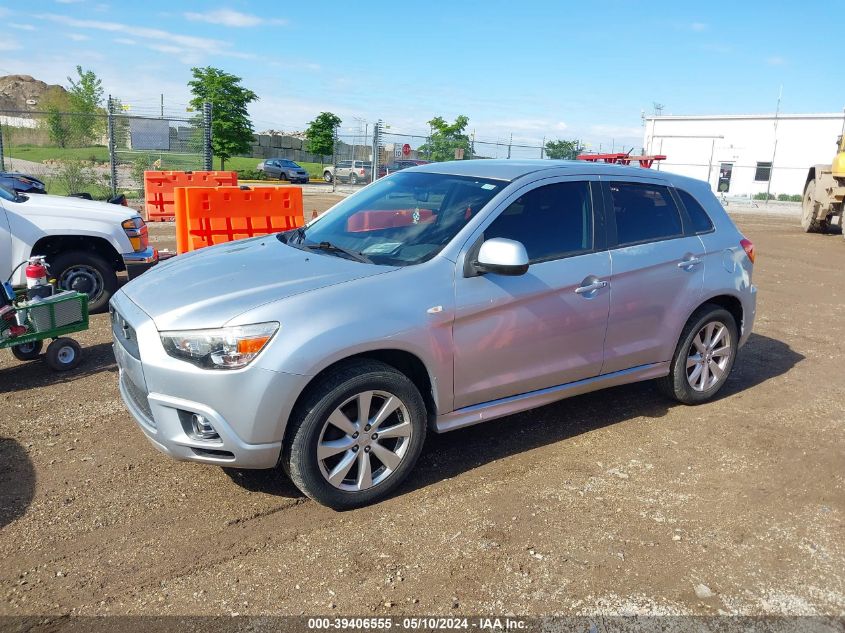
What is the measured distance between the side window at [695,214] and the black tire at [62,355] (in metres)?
4.93

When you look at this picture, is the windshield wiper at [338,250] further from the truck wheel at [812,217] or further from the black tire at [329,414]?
the truck wheel at [812,217]

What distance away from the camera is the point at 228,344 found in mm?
3229

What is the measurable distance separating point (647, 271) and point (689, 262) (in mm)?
472

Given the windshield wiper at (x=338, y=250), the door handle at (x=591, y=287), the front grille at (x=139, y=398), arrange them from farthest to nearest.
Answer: the door handle at (x=591, y=287) → the windshield wiper at (x=338, y=250) → the front grille at (x=139, y=398)

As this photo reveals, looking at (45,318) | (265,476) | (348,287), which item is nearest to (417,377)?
(348,287)

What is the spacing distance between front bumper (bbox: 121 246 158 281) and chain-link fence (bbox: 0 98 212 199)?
29.5ft

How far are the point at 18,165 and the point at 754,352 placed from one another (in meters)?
31.1

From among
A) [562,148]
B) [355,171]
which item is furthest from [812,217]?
[355,171]

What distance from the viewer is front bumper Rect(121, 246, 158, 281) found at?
7.19 metres

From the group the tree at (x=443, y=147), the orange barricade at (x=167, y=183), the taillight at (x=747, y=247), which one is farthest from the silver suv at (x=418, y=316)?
the tree at (x=443, y=147)

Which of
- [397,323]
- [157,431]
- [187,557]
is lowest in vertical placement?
[187,557]

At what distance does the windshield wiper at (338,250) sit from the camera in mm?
3943

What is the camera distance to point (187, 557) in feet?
10.5

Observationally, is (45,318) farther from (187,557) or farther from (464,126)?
(464,126)
